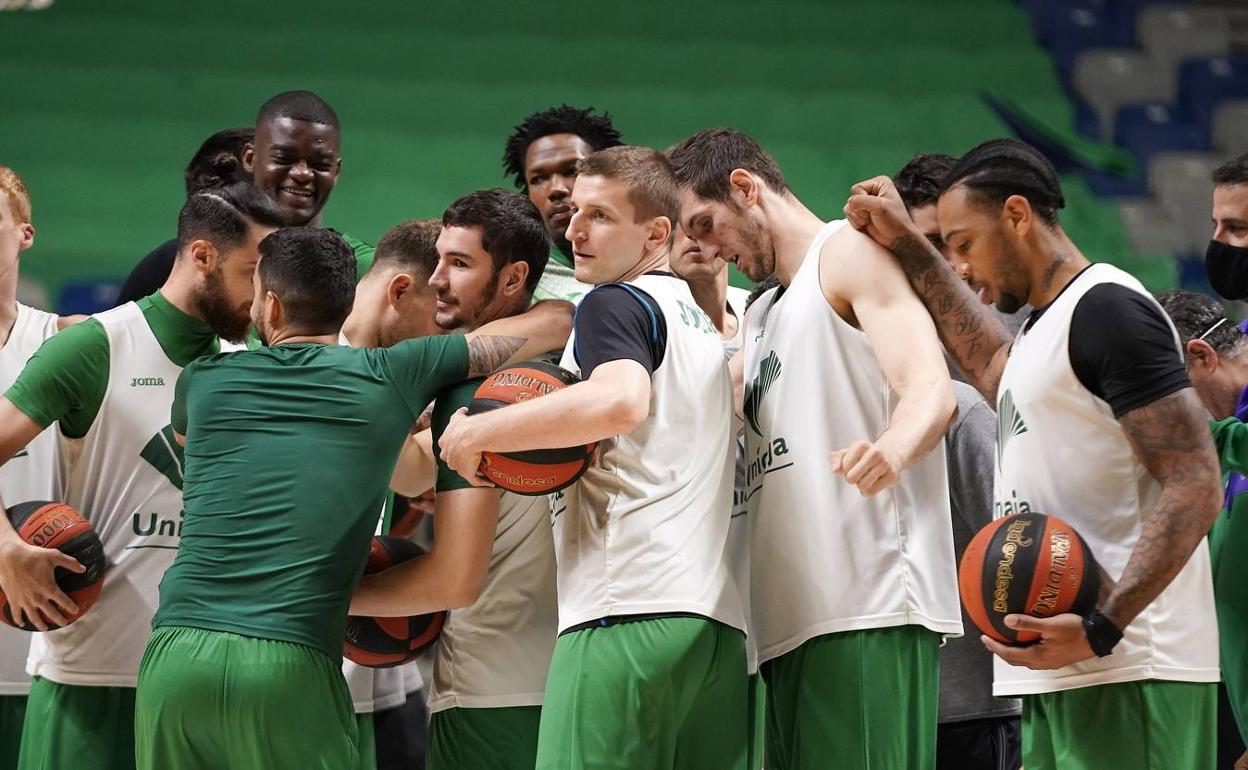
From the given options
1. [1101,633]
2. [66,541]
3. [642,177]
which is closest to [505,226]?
[642,177]

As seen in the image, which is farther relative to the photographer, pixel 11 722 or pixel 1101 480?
pixel 11 722

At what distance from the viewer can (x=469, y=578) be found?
449 cm

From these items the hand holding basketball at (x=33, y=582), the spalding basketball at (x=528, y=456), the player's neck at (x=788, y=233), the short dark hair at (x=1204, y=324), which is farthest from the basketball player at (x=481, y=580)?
the short dark hair at (x=1204, y=324)

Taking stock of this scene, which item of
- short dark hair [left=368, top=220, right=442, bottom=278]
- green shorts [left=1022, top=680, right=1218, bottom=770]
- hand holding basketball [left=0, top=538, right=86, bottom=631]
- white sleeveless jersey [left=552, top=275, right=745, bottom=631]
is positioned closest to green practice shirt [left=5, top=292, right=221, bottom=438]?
hand holding basketball [left=0, top=538, right=86, bottom=631]

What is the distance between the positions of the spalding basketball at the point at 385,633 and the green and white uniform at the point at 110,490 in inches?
32.2

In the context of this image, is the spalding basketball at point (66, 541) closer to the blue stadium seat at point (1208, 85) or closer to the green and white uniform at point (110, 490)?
the green and white uniform at point (110, 490)

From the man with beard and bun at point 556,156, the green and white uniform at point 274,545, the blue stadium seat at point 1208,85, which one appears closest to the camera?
the green and white uniform at point 274,545

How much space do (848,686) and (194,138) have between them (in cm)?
917

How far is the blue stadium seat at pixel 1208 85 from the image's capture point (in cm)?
1343

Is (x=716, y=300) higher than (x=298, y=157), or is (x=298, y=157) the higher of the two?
(x=298, y=157)

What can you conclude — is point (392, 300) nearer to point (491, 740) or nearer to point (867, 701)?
point (491, 740)

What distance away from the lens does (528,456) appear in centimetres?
394

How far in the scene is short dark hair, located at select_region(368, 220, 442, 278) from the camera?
555 cm

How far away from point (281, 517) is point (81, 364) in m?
1.21
